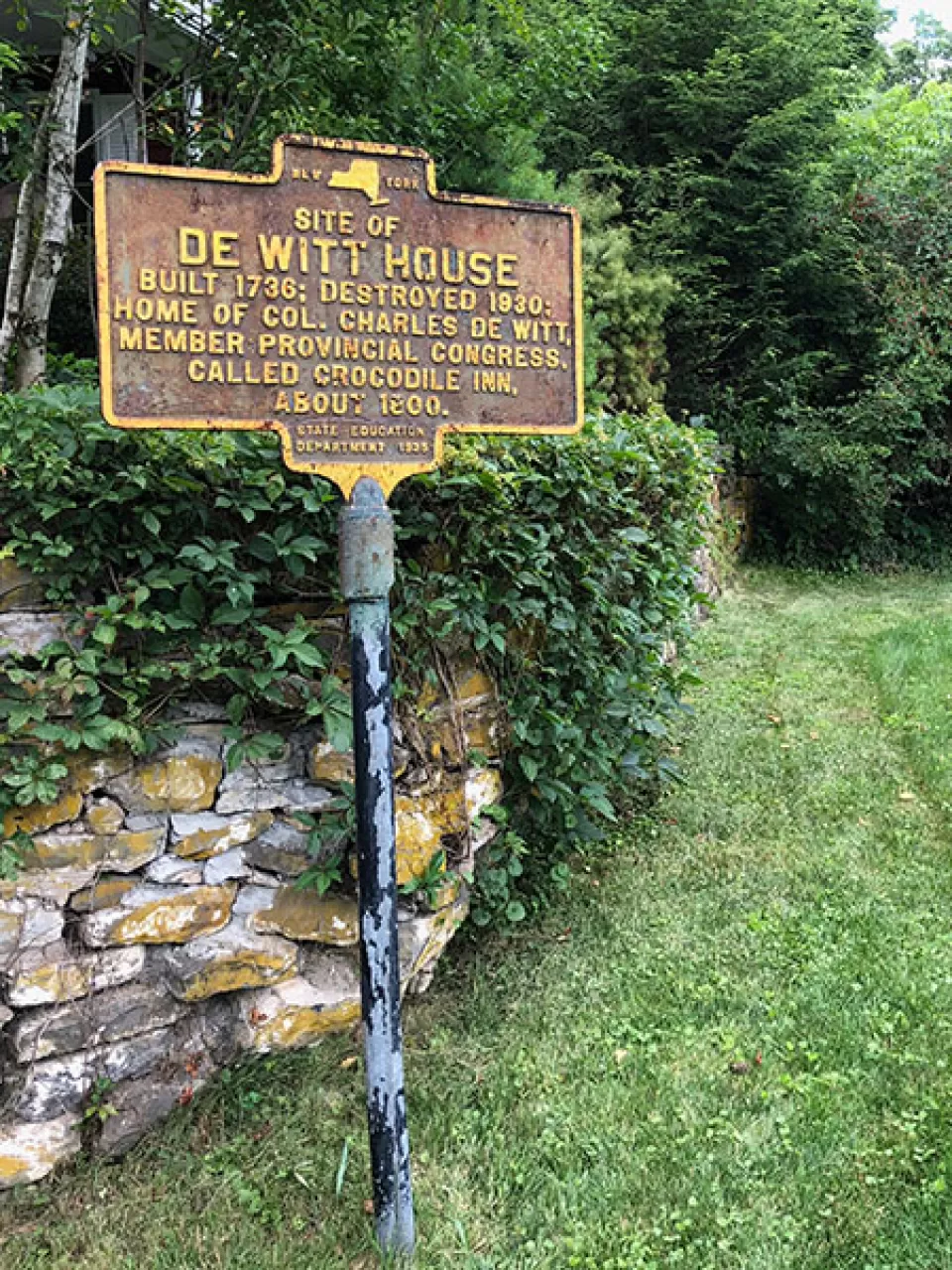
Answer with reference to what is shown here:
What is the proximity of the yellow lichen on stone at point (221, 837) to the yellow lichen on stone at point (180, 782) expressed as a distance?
7 cm

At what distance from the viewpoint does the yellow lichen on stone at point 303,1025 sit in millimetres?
2881

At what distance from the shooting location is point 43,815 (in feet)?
8.41

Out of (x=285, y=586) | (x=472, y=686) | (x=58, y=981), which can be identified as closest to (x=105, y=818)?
(x=58, y=981)

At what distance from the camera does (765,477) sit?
1233 centimetres

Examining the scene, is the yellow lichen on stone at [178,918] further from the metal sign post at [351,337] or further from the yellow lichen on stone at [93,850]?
the metal sign post at [351,337]

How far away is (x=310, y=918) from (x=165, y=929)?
0.42 m

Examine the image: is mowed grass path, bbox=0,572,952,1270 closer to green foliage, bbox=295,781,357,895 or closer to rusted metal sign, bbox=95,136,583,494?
green foliage, bbox=295,781,357,895

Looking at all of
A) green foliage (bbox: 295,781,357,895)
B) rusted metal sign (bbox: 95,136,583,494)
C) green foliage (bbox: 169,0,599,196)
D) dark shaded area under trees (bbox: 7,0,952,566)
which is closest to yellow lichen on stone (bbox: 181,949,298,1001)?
green foliage (bbox: 295,781,357,895)

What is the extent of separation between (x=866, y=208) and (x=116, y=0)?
34.2 feet

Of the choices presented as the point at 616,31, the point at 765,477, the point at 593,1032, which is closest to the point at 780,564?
the point at 765,477

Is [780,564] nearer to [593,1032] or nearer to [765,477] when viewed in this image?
[765,477]

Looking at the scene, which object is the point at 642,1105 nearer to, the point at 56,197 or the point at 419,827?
the point at 419,827

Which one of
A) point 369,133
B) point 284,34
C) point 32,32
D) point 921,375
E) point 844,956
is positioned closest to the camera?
point 844,956

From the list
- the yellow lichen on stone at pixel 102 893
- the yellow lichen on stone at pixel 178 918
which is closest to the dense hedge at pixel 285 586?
the yellow lichen on stone at pixel 102 893
